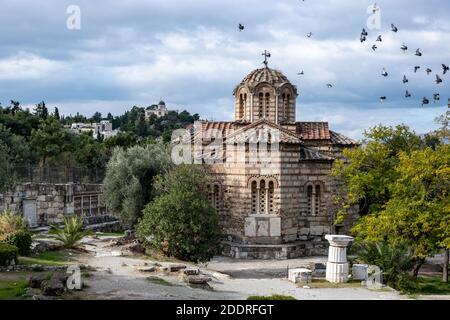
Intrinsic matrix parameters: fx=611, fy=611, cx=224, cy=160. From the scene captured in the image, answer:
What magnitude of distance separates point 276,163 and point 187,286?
12.0 metres

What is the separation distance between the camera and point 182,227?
77.6 ft

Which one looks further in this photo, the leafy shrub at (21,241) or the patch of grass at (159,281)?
the leafy shrub at (21,241)

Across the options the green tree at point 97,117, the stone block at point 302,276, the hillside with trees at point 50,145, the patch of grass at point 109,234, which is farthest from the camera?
the green tree at point 97,117

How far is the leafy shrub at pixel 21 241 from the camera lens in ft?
67.9

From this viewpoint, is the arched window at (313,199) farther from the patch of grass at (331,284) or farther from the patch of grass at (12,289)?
the patch of grass at (12,289)

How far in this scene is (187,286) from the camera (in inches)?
698

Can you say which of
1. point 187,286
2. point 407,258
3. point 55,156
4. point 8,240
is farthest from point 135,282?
point 55,156

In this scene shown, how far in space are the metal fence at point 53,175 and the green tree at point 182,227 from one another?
12.2 metres

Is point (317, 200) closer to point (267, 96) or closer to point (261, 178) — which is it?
point (261, 178)

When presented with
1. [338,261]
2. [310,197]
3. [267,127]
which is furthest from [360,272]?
[267,127]

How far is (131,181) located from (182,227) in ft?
27.2

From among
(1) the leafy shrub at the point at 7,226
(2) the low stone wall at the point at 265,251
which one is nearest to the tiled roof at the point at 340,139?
(2) the low stone wall at the point at 265,251

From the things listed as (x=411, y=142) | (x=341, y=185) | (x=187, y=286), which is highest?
(x=411, y=142)
